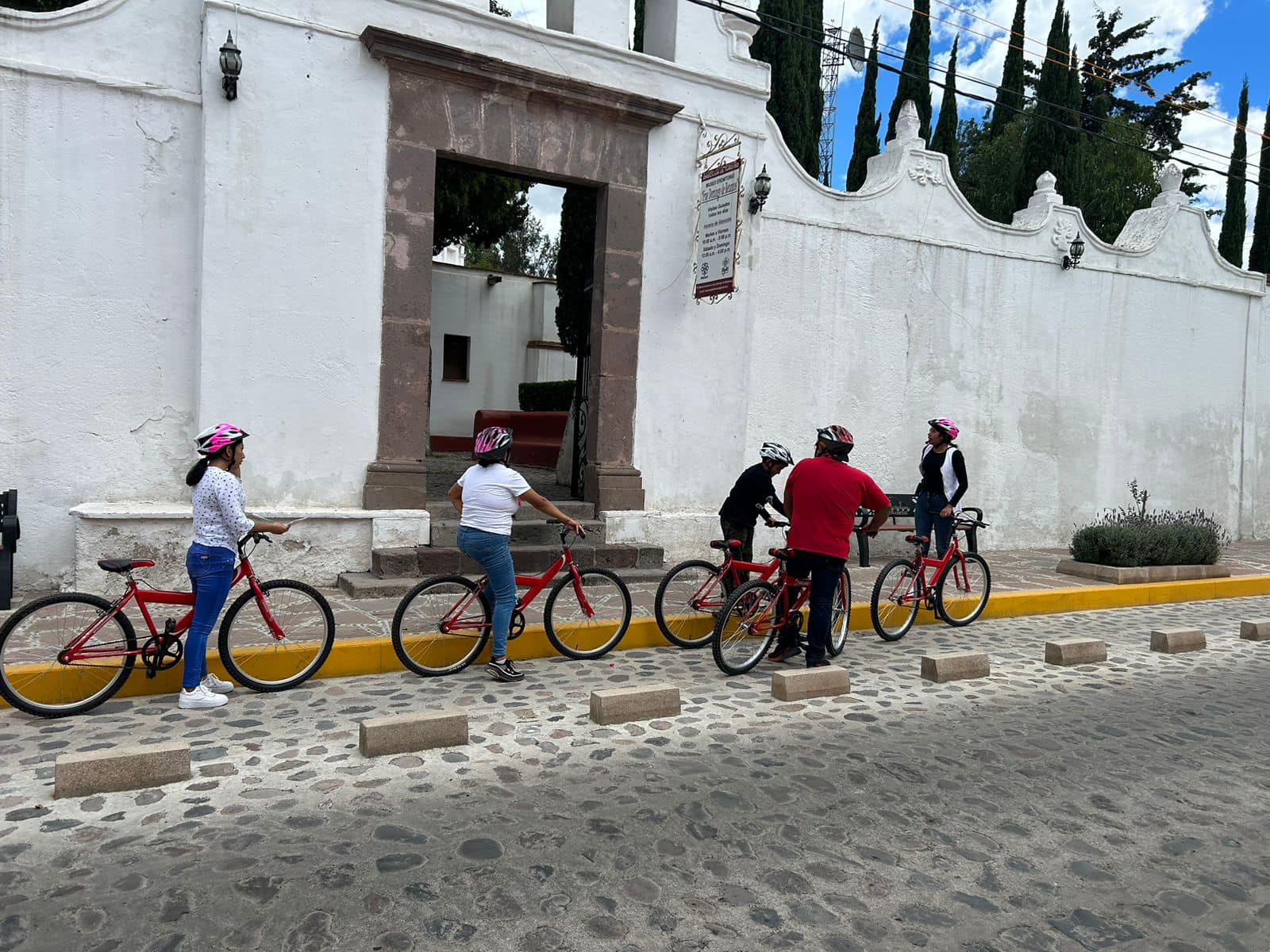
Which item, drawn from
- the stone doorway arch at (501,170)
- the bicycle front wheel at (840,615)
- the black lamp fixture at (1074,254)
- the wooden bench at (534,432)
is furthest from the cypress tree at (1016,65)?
the bicycle front wheel at (840,615)

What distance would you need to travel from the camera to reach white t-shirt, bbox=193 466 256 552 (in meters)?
5.29

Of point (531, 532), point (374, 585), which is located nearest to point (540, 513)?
point (531, 532)

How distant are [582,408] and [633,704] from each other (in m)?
6.25

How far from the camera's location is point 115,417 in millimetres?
8109

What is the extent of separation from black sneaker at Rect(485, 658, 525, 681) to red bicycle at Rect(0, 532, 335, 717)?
43.6 inches

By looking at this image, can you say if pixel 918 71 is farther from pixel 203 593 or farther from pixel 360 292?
pixel 203 593

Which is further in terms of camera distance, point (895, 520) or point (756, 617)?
point (895, 520)

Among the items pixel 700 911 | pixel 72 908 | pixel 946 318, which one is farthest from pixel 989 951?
pixel 946 318

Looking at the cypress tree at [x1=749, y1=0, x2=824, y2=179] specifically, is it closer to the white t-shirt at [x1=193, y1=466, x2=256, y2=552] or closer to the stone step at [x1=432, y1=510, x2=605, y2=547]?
the stone step at [x1=432, y1=510, x2=605, y2=547]

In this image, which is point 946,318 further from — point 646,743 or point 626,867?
point 626,867

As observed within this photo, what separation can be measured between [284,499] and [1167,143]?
35148mm

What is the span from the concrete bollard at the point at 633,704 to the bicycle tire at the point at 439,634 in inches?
47.6

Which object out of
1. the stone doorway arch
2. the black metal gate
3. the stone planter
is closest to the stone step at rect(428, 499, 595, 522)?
the stone doorway arch

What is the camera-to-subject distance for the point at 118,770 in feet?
13.6
